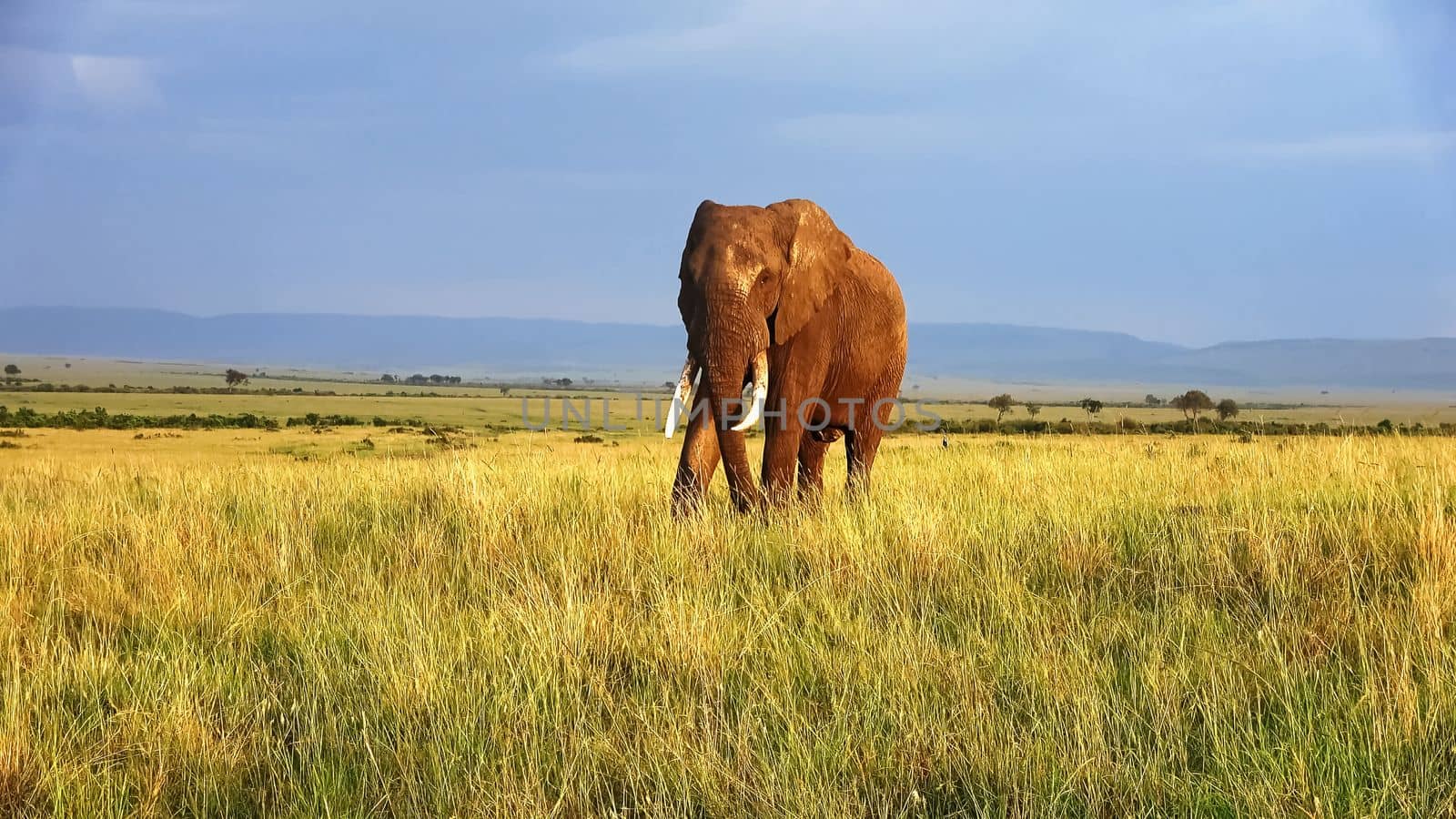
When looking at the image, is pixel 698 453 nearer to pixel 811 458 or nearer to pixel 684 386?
pixel 684 386

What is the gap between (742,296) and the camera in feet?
27.1

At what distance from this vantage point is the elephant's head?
325 inches

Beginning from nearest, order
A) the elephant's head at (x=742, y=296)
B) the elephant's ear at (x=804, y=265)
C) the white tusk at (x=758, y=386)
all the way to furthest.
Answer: the elephant's head at (x=742, y=296)
the white tusk at (x=758, y=386)
the elephant's ear at (x=804, y=265)

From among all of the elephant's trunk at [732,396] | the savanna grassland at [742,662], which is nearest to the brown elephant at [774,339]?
the elephant's trunk at [732,396]

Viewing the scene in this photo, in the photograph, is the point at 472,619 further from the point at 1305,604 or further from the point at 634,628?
the point at 1305,604

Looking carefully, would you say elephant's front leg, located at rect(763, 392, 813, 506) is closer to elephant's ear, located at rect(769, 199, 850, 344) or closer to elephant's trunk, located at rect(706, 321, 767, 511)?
elephant's trunk, located at rect(706, 321, 767, 511)

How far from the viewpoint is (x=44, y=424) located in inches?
1414

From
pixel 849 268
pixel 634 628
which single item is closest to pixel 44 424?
pixel 849 268

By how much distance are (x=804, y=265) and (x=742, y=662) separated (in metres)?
4.52

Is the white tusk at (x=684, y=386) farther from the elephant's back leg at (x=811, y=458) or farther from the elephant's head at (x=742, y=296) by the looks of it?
the elephant's back leg at (x=811, y=458)

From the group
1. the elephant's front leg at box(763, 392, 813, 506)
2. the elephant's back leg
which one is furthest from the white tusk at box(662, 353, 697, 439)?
the elephant's back leg

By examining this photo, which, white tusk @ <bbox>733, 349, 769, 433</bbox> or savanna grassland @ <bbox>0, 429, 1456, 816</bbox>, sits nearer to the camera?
savanna grassland @ <bbox>0, 429, 1456, 816</bbox>

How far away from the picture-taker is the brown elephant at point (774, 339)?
831 centimetres

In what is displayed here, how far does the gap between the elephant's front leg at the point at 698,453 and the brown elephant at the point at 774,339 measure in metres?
0.01
